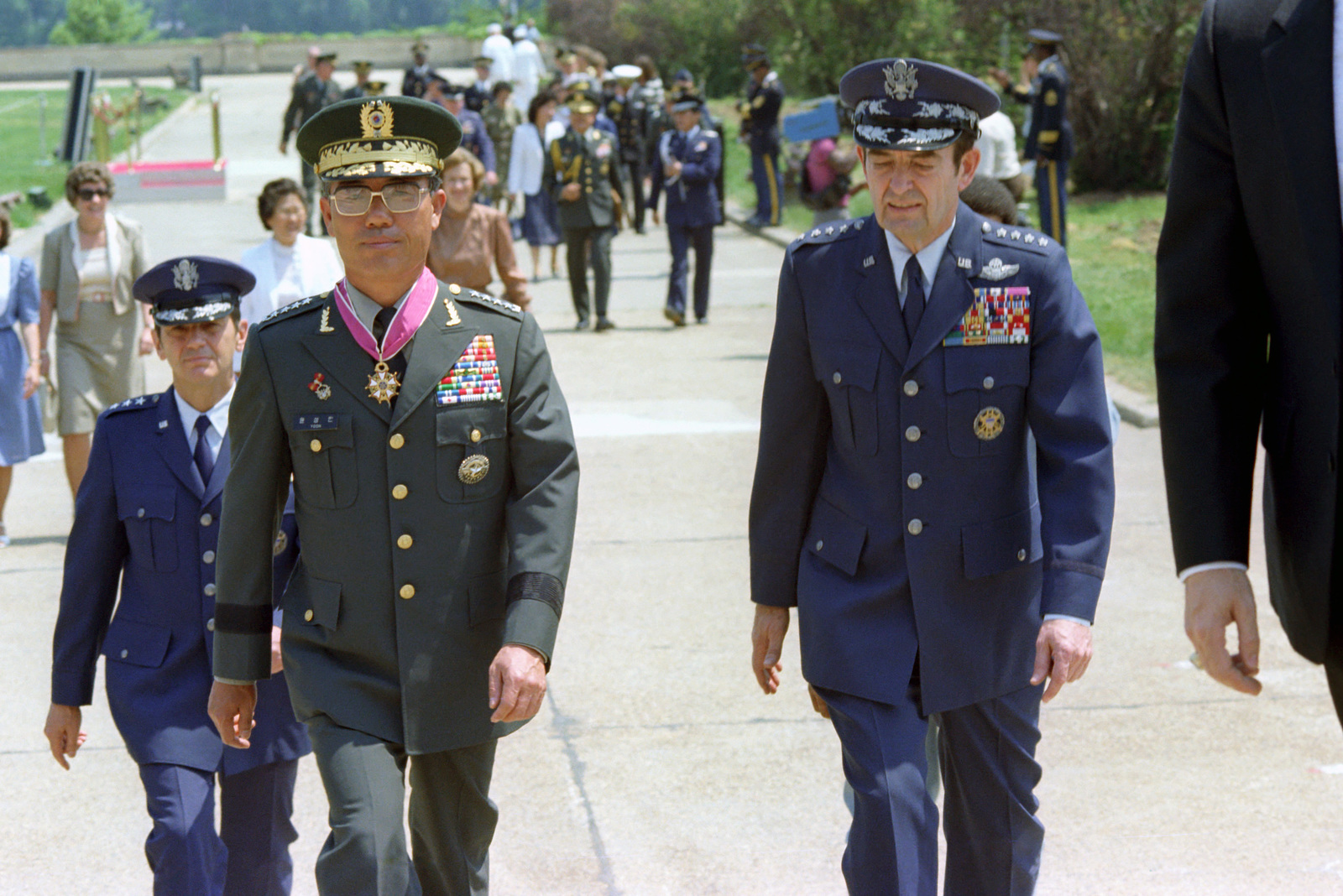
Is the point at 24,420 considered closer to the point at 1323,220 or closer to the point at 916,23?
the point at 1323,220

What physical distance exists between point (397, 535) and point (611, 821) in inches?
74.7

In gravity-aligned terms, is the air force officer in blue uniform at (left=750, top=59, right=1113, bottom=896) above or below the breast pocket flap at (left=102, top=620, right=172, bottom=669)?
above

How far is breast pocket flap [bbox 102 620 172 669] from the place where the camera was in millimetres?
4031

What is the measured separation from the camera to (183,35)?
447 feet

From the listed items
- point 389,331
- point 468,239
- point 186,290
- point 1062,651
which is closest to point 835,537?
point 1062,651

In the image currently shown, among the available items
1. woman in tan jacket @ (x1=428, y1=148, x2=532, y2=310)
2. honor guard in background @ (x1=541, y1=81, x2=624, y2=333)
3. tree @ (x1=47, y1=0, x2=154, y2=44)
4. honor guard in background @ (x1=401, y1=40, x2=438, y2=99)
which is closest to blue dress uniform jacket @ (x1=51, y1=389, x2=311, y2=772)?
woman in tan jacket @ (x1=428, y1=148, x2=532, y2=310)

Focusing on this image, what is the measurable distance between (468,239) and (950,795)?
23.9ft

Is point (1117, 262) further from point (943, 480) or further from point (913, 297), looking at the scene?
point (943, 480)

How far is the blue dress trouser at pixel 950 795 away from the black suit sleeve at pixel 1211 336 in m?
1.23

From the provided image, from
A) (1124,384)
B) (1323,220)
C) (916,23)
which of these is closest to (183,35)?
(916,23)

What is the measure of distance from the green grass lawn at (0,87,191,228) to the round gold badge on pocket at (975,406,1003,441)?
19.1 metres

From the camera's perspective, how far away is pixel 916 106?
364 cm

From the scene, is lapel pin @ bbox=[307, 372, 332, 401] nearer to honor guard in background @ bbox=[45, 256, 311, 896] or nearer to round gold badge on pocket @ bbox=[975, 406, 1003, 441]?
honor guard in background @ bbox=[45, 256, 311, 896]

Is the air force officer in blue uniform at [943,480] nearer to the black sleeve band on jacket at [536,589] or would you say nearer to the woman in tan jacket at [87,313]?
the black sleeve band on jacket at [536,589]
